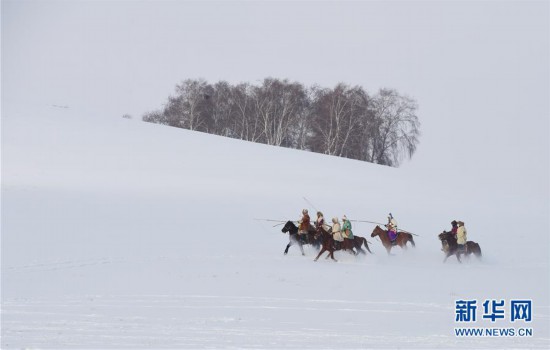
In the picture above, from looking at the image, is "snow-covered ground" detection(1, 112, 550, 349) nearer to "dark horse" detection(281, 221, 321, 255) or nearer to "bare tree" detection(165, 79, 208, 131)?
"dark horse" detection(281, 221, 321, 255)

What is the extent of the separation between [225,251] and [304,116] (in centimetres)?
3995

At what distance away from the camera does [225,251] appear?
17.6 metres

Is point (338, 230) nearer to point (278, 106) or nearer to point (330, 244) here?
point (330, 244)

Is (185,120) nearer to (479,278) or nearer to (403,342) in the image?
(479,278)

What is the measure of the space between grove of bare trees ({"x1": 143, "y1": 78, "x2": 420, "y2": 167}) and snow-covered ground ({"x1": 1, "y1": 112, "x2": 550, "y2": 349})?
1206 centimetres

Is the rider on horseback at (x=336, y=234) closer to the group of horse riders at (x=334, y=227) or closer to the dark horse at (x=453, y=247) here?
the group of horse riders at (x=334, y=227)

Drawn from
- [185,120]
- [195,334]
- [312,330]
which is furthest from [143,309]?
[185,120]

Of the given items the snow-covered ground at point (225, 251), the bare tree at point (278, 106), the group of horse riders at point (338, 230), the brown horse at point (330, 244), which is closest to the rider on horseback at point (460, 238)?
the group of horse riders at point (338, 230)

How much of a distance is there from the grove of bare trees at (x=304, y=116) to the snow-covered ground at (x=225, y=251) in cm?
1206

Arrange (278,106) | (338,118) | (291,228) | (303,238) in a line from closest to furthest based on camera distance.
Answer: (303,238) < (291,228) < (338,118) < (278,106)

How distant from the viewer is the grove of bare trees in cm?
5194

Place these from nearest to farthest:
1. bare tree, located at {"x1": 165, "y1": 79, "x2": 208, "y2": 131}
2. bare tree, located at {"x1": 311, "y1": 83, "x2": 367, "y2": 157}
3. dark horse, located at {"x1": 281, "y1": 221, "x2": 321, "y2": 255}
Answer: dark horse, located at {"x1": 281, "y1": 221, "x2": 321, "y2": 255} → bare tree, located at {"x1": 311, "y1": 83, "x2": 367, "y2": 157} → bare tree, located at {"x1": 165, "y1": 79, "x2": 208, "y2": 131}

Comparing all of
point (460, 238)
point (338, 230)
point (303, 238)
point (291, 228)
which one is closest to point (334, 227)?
point (338, 230)

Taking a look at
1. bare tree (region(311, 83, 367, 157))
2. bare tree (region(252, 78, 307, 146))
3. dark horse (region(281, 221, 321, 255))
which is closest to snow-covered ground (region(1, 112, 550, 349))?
dark horse (region(281, 221, 321, 255))
